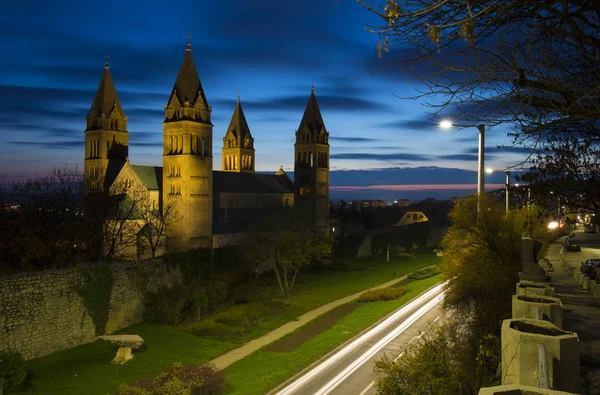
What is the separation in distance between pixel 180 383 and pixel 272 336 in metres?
12.1

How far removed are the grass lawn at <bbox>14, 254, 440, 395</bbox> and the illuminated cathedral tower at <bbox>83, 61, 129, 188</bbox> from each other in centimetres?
4316

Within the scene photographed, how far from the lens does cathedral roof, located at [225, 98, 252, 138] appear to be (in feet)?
313

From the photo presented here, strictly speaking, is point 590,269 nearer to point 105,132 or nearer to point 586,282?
point 586,282

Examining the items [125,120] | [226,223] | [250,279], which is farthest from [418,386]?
[125,120]

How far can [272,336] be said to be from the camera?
28078 mm

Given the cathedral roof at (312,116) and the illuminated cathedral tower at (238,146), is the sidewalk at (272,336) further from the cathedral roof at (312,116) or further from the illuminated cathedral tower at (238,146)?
the illuminated cathedral tower at (238,146)

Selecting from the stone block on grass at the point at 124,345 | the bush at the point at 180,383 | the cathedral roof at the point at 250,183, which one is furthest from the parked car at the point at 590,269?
the cathedral roof at the point at 250,183

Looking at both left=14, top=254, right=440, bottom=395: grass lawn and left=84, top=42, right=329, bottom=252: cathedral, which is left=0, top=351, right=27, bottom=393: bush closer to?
left=14, top=254, right=440, bottom=395: grass lawn

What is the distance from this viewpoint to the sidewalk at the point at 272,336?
23.8 metres

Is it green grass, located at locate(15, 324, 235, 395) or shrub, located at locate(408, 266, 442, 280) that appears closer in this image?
green grass, located at locate(15, 324, 235, 395)

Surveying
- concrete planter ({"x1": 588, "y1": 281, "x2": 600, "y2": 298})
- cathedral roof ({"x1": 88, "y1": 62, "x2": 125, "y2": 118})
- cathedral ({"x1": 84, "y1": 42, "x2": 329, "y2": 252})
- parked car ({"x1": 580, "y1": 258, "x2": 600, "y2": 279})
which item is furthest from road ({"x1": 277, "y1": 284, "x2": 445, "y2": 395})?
cathedral roof ({"x1": 88, "y1": 62, "x2": 125, "y2": 118})

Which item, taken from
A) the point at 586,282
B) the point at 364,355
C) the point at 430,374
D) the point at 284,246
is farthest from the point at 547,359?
the point at 284,246

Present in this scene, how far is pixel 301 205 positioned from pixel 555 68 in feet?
266

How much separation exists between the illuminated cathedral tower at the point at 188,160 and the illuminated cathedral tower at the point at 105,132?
15289 mm
